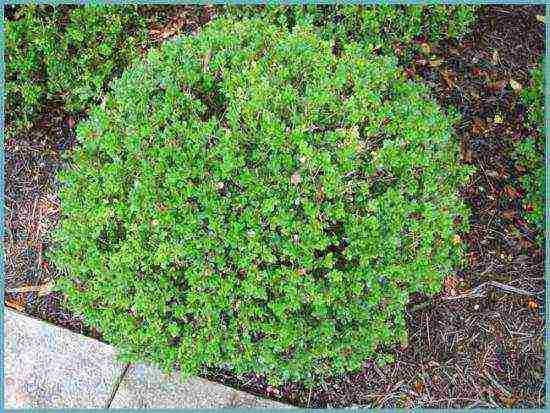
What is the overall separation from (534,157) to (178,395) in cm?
223

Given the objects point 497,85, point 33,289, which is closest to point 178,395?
point 33,289

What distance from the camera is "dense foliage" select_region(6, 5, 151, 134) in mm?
3623

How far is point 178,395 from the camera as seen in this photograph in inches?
129

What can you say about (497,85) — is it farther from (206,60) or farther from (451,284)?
(206,60)

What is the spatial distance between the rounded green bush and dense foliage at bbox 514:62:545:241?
1.01m

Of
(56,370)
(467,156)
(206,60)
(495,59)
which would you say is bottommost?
(56,370)

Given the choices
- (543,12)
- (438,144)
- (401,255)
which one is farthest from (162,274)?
(543,12)

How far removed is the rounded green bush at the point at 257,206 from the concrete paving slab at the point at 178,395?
0.57 meters

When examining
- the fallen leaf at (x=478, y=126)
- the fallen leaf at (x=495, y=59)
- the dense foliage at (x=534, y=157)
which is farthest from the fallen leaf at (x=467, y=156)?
the fallen leaf at (x=495, y=59)

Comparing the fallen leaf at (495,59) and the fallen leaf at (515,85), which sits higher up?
the fallen leaf at (495,59)

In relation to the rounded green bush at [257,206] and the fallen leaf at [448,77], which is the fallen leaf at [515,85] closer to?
the fallen leaf at [448,77]

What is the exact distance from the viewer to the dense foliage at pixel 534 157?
3.56m

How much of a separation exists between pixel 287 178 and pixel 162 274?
0.60 meters

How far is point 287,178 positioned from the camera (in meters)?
2.43
